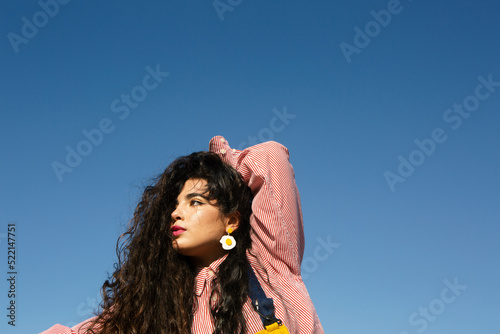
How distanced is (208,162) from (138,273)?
101cm

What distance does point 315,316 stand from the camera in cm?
362

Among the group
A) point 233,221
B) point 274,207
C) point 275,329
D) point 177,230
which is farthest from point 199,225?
point 275,329

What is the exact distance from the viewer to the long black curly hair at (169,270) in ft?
11.6

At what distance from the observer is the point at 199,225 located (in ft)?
12.1

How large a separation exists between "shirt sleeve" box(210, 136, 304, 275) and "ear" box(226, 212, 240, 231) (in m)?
0.12

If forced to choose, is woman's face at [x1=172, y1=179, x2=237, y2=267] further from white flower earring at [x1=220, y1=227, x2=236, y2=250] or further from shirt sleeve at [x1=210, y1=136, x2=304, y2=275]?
shirt sleeve at [x1=210, y1=136, x2=304, y2=275]

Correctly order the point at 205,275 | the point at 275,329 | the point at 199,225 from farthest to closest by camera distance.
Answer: the point at 205,275 → the point at 199,225 → the point at 275,329

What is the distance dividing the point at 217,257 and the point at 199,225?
35 centimetres

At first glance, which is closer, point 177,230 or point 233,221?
point 177,230

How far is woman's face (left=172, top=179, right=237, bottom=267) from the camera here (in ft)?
12.1

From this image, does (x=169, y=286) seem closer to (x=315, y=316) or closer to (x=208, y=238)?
(x=208, y=238)

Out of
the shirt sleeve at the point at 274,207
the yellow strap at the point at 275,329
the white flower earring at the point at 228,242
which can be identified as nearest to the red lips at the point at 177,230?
the white flower earring at the point at 228,242

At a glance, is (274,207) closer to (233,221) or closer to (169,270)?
(233,221)

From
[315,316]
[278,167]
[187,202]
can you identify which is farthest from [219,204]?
[315,316]
